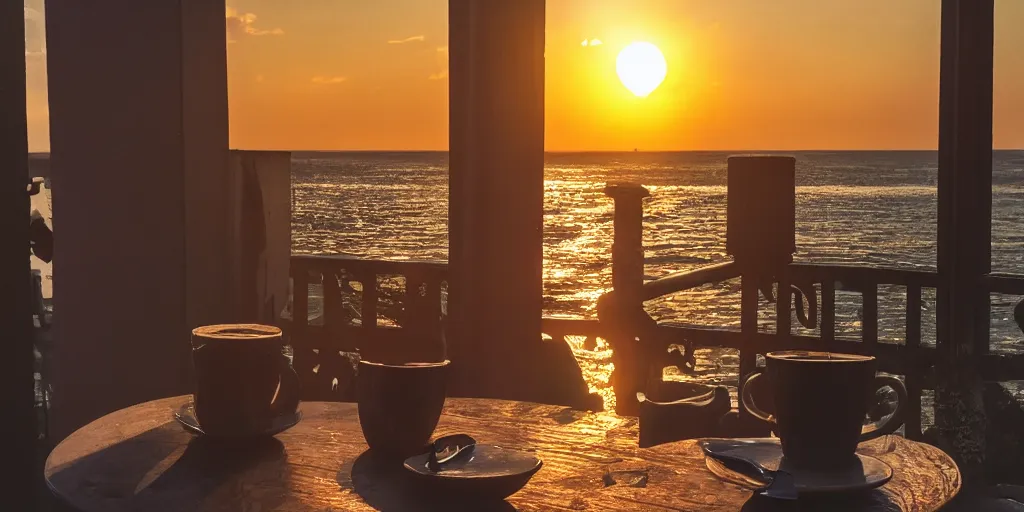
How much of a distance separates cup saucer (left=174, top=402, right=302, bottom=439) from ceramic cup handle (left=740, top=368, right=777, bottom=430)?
72cm

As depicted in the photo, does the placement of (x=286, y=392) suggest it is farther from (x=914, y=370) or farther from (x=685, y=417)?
(x=914, y=370)

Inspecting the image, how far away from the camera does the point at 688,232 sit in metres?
38.6

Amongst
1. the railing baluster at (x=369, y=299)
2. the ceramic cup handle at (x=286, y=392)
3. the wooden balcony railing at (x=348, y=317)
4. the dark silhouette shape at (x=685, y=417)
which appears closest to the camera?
the ceramic cup handle at (x=286, y=392)

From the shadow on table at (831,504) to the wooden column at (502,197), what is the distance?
101 inches

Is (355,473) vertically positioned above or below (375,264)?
below

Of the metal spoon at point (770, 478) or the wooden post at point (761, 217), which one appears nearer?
the metal spoon at point (770, 478)

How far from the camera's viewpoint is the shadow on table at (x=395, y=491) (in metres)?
1.37

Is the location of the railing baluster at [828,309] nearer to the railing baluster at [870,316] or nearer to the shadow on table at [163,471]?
the railing baluster at [870,316]

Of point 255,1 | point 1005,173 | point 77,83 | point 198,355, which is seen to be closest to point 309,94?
point 255,1

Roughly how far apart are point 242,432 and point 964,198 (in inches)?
134

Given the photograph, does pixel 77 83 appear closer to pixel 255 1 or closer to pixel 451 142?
pixel 451 142

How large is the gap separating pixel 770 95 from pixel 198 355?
4589 cm

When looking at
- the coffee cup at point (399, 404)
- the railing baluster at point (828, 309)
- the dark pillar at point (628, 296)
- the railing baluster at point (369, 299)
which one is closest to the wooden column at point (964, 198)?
the railing baluster at point (828, 309)

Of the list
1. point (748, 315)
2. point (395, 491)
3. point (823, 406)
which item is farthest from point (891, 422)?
point (748, 315)
